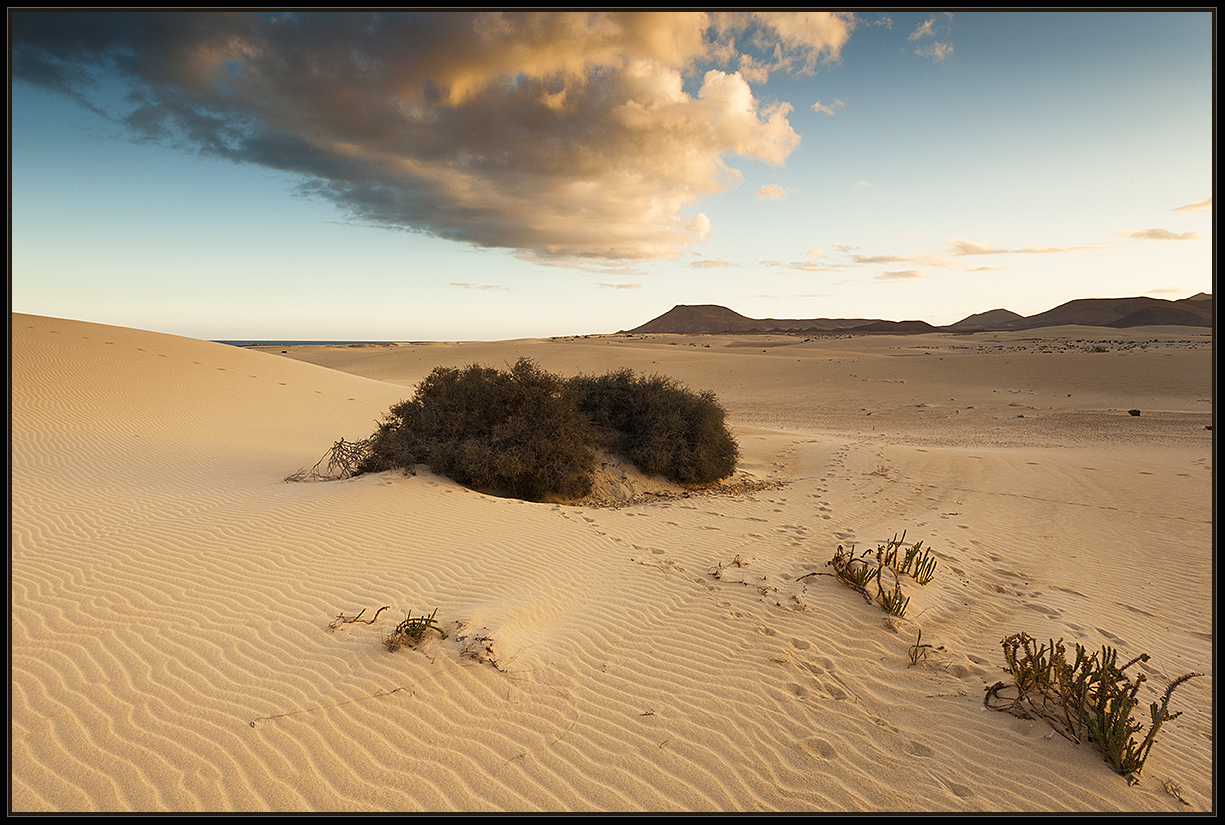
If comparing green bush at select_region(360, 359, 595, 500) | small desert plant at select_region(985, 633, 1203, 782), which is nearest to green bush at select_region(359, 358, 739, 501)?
green bush at select_region(360, 359, 595, 500)

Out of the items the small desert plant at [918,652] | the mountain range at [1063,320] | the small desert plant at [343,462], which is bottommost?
the small desert plant at [918,652]

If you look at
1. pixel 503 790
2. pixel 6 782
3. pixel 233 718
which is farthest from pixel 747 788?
pixel 6 782

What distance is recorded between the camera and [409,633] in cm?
413

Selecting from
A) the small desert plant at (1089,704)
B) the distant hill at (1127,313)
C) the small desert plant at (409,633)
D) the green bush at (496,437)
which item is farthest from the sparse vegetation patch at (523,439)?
the distant hill at (1127,313)

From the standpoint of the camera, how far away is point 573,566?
20.0 ft

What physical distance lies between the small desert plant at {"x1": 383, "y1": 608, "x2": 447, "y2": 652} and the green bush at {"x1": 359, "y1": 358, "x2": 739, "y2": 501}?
4.82m

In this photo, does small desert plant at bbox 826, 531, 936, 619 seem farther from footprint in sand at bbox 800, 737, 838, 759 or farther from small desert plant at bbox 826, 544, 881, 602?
footprint in sand at bbox 800, 737, 838, 759

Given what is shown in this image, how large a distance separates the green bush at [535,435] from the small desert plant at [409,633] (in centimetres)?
482

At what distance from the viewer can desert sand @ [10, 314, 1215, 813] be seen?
2.98 meters

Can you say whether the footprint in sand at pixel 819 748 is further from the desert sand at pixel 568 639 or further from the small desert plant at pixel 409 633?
the small desert plant at pixel 409 633

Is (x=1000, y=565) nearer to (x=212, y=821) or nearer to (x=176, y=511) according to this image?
(x=212, y=821)

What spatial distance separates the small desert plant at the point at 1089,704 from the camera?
3068mm

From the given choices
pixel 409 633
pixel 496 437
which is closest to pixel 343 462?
pixel 496 437

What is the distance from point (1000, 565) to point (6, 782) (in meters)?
8.64
